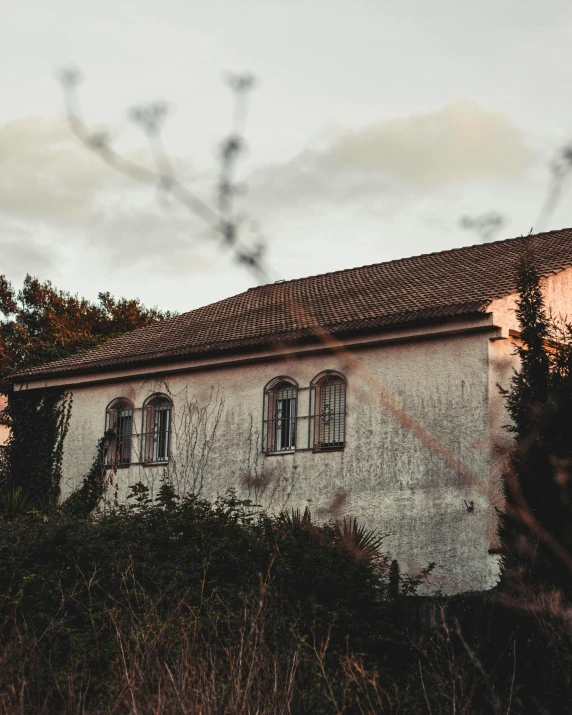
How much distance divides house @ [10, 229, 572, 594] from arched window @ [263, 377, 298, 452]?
0.08ft

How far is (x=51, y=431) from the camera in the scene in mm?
22125

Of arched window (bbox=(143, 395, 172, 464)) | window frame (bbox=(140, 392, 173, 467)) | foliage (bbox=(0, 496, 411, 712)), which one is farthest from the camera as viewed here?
arched window (bbox=(143, 395, 172, 464))

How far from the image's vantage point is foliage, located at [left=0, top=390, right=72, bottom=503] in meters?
21.8

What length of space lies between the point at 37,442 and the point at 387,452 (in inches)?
356

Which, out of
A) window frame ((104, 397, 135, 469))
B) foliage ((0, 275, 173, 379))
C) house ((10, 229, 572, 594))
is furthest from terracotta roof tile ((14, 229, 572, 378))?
foliage ((0, 275, 173, 379))

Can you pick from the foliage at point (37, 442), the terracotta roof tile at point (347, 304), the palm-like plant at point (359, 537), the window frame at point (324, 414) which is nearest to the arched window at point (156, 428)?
the terracotta roof tile at point (347, 304)

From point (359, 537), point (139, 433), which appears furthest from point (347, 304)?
point (359, 537)

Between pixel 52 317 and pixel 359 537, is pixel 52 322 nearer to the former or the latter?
pixel 52 317

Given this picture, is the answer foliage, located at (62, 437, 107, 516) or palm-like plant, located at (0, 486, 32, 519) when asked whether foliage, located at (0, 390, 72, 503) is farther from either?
foliage, located at (62, 437, 107, 516)

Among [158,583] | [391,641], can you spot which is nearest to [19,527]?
[158,583]

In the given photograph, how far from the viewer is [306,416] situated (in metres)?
18.0

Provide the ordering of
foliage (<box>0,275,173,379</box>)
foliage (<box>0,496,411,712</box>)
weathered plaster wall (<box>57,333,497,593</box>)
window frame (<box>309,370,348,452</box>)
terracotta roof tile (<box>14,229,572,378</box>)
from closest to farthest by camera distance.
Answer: foliage (<box>0,496,411,712</box>) < weathered plaster wall (<box>57,333,497,593</box>) < terracotta roof tile (<box>14,229,572,378</box>) < window frame (<box>309,370,348,452</box>) < foliage (<box>0,275,173,379</box>)

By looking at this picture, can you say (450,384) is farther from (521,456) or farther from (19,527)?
(19,527)

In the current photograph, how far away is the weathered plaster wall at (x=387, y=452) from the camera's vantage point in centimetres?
1560
